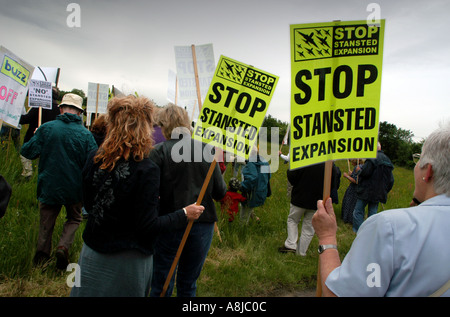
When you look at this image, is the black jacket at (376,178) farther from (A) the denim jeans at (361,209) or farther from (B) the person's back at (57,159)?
(B) the person's back at (57,159)

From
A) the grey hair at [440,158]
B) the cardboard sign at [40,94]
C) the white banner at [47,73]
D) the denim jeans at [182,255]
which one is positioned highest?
the white banner at [47,73]

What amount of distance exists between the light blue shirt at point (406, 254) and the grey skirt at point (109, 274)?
1.30 meters

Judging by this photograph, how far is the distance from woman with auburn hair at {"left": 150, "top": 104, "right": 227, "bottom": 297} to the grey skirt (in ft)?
2.24

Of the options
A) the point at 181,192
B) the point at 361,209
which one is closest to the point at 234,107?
the point at 181,192

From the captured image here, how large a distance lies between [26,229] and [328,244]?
12.9 ft

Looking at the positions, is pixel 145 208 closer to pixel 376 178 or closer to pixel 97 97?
pixel 376 178

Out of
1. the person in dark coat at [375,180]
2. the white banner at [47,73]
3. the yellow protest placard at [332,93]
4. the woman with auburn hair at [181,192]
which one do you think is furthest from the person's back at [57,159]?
the person in dark coat at [375,180]

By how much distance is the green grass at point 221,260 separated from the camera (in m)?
3.24

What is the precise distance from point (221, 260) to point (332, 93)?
125 inches

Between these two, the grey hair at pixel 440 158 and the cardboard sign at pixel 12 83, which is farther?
the cardboard sign at pixel 12 83

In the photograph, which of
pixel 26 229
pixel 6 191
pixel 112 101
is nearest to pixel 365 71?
pixel 112 101

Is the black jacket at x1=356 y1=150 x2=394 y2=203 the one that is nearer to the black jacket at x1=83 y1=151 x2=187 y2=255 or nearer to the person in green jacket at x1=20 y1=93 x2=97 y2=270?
the person in green jacket at x1=20 y1=93 x2=97 y2=270

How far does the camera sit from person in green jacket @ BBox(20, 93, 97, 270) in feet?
11.0

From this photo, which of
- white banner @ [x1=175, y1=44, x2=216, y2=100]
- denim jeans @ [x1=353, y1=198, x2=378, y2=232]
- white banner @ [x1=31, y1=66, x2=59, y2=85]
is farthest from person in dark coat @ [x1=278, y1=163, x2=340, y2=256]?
white banner @ [x1=31, y1=66, x2=59, y2=85]
